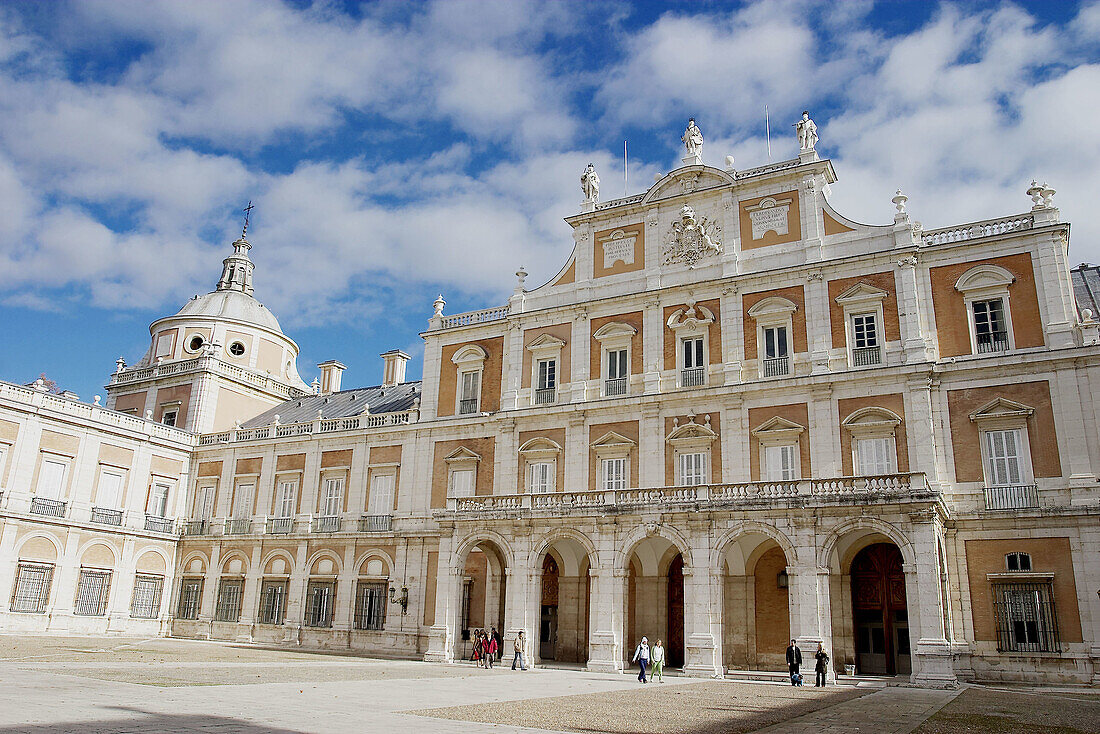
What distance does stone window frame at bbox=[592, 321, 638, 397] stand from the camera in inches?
1374

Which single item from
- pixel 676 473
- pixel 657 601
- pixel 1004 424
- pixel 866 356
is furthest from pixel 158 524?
pixel 1004 424

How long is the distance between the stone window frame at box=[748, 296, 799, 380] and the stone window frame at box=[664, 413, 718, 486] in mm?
2859

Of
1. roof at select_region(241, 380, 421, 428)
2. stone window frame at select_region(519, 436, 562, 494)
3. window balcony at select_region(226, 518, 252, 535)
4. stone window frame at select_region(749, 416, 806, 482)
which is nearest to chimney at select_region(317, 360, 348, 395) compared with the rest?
roof at select_region(241, 380, 421, 428)

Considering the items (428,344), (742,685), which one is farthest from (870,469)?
(428,344)

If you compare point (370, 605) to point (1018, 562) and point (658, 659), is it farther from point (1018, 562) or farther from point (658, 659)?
point (1018, 562)

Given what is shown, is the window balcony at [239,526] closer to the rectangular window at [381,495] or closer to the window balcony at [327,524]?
the window balcony at [327,524]

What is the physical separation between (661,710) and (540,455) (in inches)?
768

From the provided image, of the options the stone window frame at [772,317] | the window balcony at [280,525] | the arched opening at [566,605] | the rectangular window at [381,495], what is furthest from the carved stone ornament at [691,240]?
the window balcony at [280,525]

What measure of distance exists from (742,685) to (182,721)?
52.4ft

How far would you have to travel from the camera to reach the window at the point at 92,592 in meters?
39.1

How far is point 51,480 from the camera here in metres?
38.9

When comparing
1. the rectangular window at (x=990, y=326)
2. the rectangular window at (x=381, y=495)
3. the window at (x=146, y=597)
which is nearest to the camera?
the rectangular window at (x=990, y=326)

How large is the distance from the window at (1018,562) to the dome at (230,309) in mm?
41824

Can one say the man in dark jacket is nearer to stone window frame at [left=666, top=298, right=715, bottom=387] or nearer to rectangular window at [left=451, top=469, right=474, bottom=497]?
stone window frame at [left=666, top=298, right=715, bottom=387]
